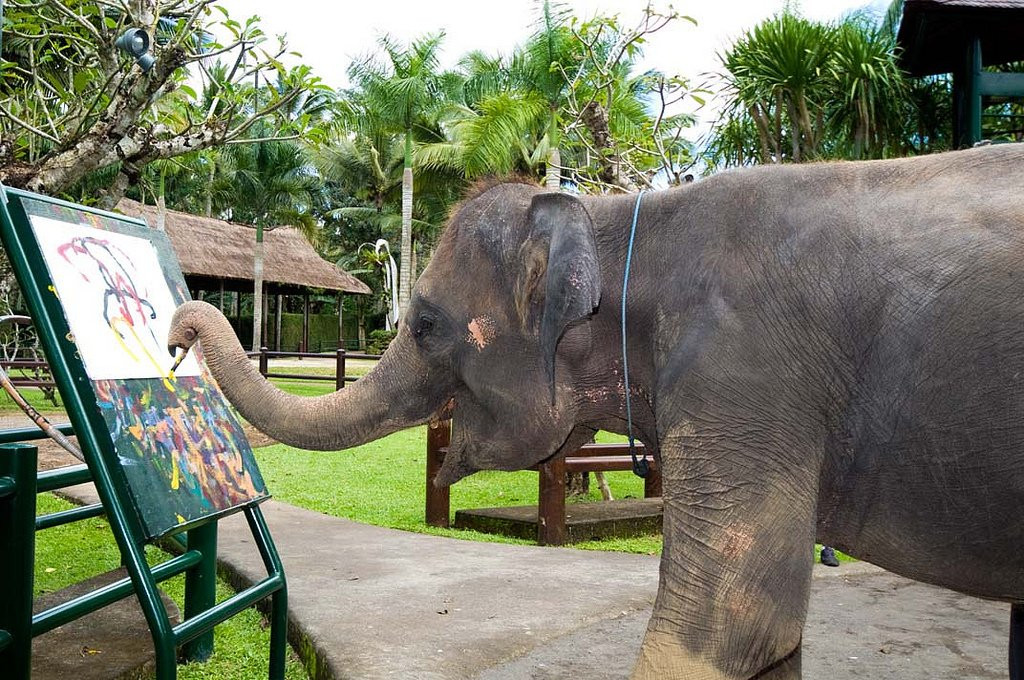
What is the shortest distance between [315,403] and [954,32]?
6.18 m

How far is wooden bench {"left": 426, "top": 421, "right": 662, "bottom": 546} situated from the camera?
18.7ft

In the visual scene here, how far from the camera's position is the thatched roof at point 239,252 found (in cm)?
2868

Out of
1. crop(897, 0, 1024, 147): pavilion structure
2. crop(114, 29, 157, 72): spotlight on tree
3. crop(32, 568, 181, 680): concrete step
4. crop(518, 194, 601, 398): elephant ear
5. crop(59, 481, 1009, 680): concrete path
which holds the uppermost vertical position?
crop(897, 0, 1024, 147): pavilion structure

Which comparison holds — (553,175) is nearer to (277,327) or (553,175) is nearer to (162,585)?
(162,585)

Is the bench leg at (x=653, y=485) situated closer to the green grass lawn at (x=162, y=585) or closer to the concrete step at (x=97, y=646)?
the green grass lawn at (x=162, y=585)

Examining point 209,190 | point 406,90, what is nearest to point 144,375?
point 406,90

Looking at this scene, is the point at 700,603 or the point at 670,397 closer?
the point at 700,603

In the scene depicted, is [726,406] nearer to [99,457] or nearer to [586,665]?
[99,457]

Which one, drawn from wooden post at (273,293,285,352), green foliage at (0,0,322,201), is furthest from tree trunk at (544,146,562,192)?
wooden post at (273,293,285,352)

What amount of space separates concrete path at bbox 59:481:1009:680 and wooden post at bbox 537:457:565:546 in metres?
0.38

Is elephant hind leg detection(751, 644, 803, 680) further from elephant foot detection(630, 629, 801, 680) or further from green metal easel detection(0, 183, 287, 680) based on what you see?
green metal easel detection(0, 183, 287, 680)

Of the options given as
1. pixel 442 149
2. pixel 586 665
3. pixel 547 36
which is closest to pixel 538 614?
pixel 586 665

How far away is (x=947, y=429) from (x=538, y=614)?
2.47m

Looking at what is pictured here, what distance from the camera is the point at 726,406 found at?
190 centimetres
